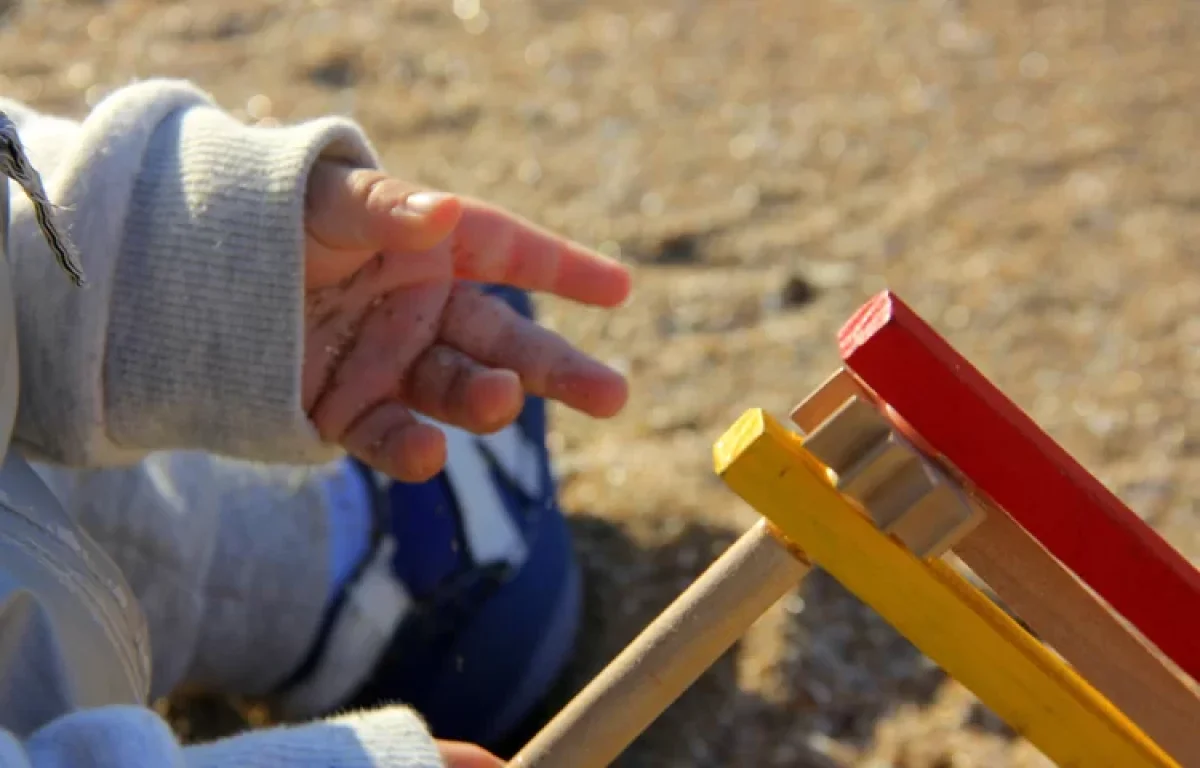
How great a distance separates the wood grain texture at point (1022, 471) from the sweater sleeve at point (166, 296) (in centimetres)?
44

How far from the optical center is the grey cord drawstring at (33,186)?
2.49 feet

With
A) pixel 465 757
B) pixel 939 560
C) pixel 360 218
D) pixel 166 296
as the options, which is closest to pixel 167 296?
pixel 166 296

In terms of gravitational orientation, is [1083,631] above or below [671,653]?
above

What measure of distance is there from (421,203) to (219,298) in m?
0.16

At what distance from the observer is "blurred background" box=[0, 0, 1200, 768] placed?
1320 millimetres

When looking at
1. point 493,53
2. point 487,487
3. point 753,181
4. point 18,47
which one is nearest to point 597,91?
point 493,53

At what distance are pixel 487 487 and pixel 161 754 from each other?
557 millimetres

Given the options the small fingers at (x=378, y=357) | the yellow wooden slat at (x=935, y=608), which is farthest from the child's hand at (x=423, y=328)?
the yellow wooden slat at (x=935, y=608)

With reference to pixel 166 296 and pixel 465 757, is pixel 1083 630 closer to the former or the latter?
pixel 465 757

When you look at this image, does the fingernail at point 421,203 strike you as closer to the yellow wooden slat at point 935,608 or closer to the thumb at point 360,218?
the thumb at point 360,218

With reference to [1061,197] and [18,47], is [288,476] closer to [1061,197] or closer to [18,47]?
[1061,197]

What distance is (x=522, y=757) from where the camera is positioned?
28.9 inches

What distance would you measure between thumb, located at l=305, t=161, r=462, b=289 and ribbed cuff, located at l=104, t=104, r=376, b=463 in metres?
0.02

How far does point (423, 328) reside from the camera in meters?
1.01
